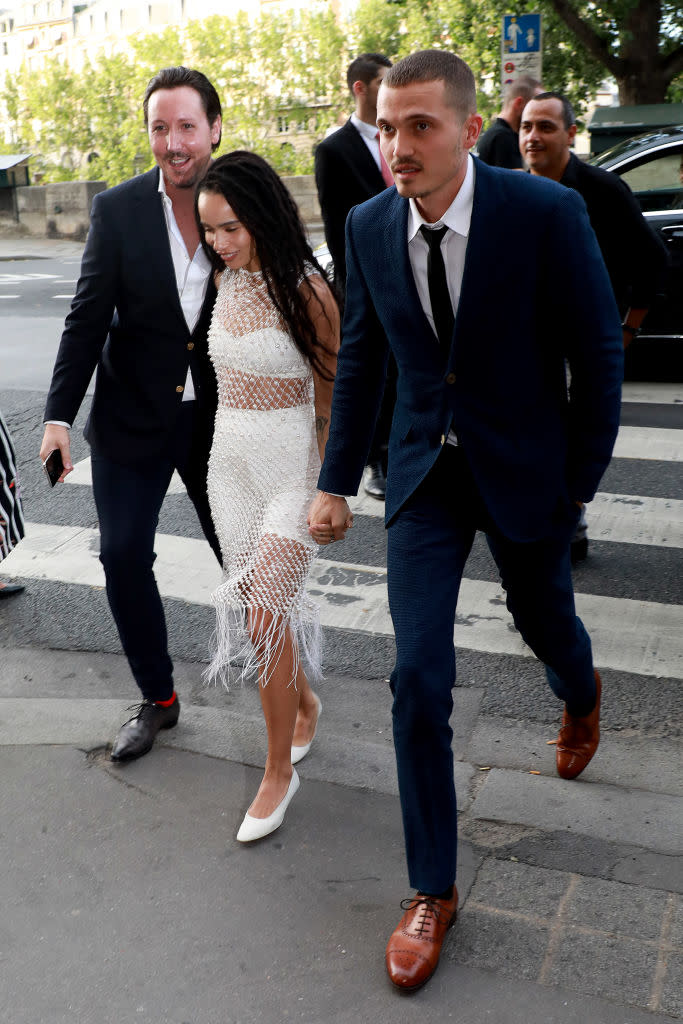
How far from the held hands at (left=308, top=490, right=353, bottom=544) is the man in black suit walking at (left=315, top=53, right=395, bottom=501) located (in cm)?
295

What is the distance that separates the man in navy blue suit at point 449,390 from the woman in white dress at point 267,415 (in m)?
0.29

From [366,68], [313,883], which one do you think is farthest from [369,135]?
[313,883]

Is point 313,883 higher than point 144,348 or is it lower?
lower

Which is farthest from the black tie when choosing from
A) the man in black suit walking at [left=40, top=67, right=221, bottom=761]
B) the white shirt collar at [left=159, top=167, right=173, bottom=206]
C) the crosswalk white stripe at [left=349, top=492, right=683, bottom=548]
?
the crosswalk white stripe at [left=349, top=492, right=683, bottom=548]

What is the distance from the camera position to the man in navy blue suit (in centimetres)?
248

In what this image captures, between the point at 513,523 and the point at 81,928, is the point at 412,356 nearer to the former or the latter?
the point at 513,523

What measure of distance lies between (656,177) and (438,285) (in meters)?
7.00

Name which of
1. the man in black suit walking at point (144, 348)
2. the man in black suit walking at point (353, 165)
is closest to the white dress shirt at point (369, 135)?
the man in black suit walking at point (353, 165)

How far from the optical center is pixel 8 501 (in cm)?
441

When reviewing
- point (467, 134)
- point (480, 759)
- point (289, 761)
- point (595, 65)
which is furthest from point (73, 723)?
point (595, 65)

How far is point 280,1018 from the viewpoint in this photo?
241cm

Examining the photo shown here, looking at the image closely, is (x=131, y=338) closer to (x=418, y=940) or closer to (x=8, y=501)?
(x=8, y=501)

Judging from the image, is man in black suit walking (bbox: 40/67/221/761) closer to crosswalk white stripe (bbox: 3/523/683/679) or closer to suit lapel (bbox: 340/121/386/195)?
crosswalk white stripe (bbox: 3/523/683/679)

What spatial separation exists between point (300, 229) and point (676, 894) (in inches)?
80.1
